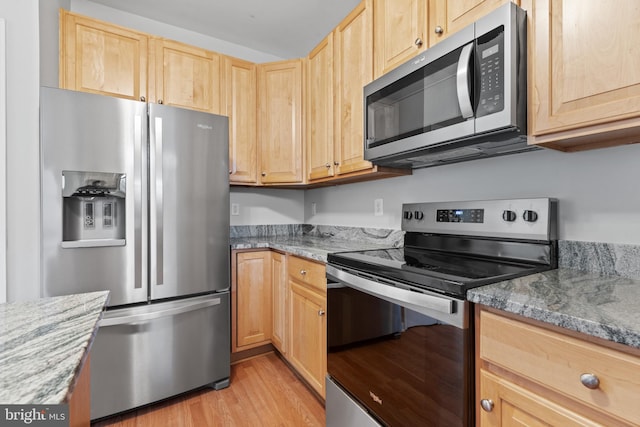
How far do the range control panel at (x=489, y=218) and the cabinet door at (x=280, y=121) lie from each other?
3.60 ft

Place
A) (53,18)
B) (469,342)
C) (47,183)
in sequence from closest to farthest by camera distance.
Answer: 1. (469,342)
2. (47,183)
3. (53,18)

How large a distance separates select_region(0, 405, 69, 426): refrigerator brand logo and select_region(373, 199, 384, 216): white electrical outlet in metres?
1.90

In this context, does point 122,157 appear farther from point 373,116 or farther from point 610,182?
point 610,182

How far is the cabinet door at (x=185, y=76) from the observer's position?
2.14 meters

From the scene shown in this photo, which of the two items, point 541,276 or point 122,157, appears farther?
point 122,157

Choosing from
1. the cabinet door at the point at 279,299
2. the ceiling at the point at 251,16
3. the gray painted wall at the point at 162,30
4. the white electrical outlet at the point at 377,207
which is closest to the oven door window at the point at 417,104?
the white electrical outlet at the point at 377,207

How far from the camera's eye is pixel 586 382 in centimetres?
66

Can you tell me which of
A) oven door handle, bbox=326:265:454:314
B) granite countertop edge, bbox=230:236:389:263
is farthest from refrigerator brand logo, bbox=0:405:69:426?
granite countertop edge, bbox=230:236:389:263

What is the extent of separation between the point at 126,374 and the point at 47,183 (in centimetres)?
109

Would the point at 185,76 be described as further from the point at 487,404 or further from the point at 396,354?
the point at 487,404

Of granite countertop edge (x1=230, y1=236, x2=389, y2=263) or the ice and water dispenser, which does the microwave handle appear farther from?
the ice and water dispenser

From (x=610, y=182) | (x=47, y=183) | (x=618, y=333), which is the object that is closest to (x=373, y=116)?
(x=610, y=182)

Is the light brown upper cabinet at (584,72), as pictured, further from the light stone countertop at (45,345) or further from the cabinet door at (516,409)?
the light stone countertop at (45,345)

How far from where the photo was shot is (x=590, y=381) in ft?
2.14
